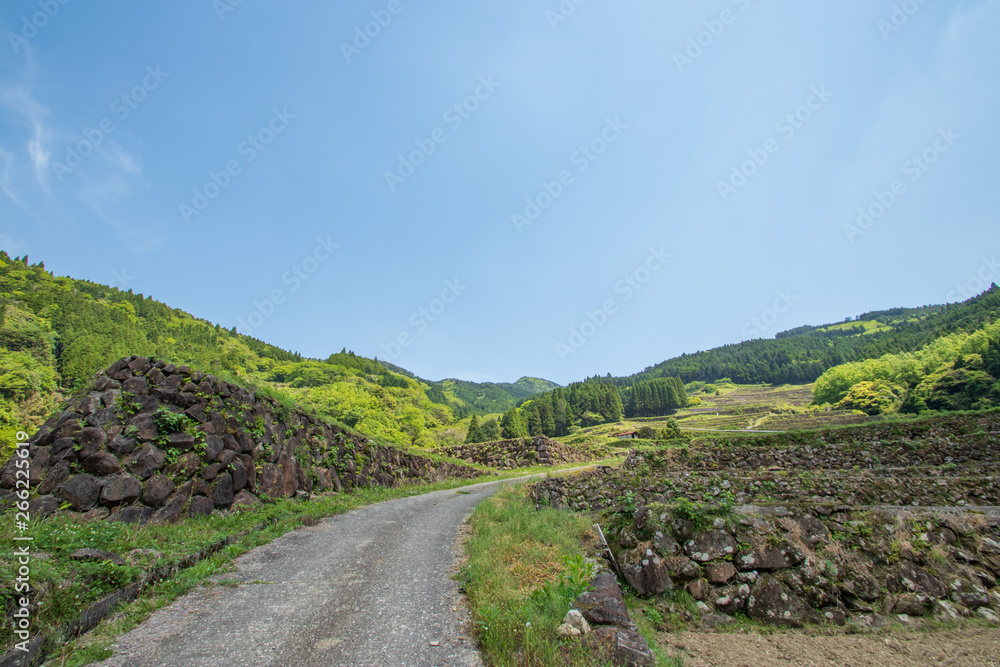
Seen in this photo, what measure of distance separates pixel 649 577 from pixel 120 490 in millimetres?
11047

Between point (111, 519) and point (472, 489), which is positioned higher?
point (111, 519)

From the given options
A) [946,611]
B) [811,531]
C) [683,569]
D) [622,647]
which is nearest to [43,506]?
[622,647]

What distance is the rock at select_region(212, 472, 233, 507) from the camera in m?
9.97

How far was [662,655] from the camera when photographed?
4.62 metres

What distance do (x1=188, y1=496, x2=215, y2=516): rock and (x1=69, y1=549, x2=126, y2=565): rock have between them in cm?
409

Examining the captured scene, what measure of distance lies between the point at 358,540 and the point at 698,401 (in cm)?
13751

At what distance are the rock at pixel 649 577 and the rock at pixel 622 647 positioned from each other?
320 cm

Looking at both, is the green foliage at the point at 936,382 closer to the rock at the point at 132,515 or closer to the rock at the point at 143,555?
the rock at the point at 143,555

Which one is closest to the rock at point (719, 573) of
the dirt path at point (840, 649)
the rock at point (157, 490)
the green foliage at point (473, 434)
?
the dirt path at point (840, 649)

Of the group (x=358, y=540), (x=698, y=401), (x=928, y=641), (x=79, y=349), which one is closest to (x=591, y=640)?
(x=928, y=641)

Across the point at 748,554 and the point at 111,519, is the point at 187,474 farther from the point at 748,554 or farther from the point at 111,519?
the point at 748,554

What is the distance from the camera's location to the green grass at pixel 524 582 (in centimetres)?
421

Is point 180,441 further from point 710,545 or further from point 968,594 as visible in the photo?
point 968,594

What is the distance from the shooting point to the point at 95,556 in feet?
17.2
